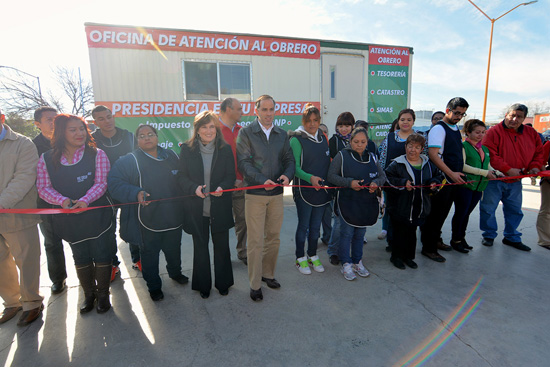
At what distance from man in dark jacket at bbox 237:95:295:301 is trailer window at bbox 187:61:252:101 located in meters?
3.73

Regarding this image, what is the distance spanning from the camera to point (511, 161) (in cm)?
404

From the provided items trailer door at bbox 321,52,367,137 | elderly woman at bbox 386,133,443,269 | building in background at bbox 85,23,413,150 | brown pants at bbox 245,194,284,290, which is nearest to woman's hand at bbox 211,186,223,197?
brown pants at bbox 245,194,284,290

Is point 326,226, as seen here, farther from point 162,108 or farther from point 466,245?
point 162,108

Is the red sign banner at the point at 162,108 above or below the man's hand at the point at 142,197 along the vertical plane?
above

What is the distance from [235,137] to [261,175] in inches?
42.9

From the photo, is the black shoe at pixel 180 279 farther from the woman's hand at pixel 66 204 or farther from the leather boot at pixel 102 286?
the woman's hand at pixel 66 204

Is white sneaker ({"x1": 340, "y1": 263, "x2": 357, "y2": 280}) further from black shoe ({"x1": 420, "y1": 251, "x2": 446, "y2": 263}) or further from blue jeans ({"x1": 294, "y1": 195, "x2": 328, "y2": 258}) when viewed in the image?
black shoe ({"x1": 420, "y1": 251, "x2": 446, "y2": 263})

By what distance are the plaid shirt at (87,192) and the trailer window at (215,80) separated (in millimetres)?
3758

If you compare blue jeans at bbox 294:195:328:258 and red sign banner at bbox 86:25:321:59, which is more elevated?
red sign banner at bbox 86:25:321:59

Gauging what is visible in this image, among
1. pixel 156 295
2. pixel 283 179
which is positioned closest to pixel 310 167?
pixel 283 179

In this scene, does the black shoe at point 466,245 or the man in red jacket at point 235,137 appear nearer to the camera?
the man in red jacket at point 235,137

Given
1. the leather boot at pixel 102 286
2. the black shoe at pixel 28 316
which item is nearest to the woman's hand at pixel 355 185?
the leather boot at pixel 102 286

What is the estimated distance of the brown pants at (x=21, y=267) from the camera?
258cm

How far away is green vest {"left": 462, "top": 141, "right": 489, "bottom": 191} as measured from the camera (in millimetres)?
3910
